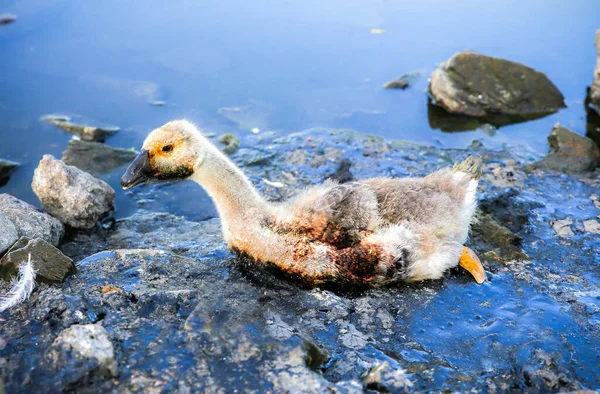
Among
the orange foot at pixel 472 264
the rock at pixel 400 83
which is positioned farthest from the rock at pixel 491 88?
the orange foot at pixel 472 264

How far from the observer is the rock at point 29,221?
19.8 feet

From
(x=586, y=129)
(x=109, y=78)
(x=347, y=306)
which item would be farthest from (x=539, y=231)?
(x=109, y=78)

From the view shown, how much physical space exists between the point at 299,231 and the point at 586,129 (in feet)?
20.2

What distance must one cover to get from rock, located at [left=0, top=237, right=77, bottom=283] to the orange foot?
11.8 feet

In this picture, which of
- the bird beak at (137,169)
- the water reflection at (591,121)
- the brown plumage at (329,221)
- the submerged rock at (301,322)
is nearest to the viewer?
the submerged rock at (301,322)

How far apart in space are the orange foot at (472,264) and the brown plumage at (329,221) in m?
0.03

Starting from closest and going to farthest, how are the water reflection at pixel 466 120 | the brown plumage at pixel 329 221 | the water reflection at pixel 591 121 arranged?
the brown plumage at pixel 329 221, the water reflection at pixel 591 121, the water reflection at pixel 466 120

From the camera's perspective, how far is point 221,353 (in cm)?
414

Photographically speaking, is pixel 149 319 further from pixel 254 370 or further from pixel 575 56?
pixel 575 56

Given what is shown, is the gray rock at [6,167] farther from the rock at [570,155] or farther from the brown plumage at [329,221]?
the rock at [570,155]

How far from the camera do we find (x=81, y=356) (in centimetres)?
383

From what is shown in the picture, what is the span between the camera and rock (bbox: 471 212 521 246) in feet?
20.9

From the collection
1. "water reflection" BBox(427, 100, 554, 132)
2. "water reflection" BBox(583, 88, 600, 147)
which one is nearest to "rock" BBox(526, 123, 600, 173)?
"water reflection" BBox(583, 88, 600, 147)

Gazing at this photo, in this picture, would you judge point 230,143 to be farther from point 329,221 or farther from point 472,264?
point 472,264
